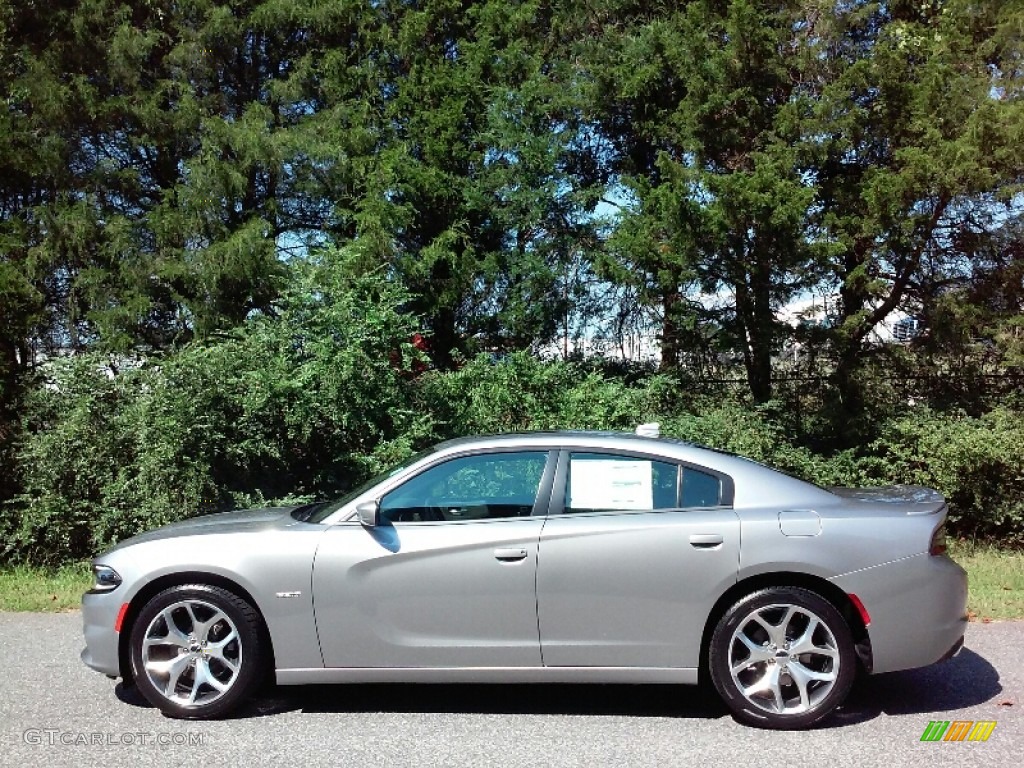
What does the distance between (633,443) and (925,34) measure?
818cm

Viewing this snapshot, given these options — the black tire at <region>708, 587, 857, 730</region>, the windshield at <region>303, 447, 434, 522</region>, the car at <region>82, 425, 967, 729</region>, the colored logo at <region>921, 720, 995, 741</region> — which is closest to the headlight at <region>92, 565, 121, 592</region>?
the car at <region>82, 425, 967, 729</region>

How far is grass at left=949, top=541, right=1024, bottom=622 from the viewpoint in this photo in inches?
289

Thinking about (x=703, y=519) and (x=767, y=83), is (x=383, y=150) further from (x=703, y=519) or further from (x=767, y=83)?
(x=703, y=519)

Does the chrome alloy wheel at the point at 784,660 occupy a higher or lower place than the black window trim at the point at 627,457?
lower

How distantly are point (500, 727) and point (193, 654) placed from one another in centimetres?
168

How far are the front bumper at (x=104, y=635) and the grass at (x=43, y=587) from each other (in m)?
2.96

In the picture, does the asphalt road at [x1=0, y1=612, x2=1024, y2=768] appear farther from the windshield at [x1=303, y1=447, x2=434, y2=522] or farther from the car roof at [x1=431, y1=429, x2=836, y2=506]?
the car roof at [x1=431, y1=429, x2=836, y2=506]

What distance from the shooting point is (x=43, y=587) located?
8.52 metres

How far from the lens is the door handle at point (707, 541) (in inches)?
196

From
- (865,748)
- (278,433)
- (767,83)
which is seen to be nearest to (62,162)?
(278,433)

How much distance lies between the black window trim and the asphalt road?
111 cm

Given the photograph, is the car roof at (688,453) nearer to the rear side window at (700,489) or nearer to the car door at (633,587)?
the rear side window at (700,489)

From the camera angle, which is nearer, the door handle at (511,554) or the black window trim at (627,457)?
the door handle at (511,554)

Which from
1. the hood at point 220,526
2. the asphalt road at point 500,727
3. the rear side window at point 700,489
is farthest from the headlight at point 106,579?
the rear side window at point 700,489
